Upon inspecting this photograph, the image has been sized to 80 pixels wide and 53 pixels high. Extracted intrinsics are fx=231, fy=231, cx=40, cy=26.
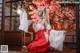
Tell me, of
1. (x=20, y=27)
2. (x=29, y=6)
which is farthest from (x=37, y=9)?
(x=20, y=27)

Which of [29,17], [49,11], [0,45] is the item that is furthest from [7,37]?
[49,11]

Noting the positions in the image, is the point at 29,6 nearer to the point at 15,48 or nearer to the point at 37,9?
the point at 37,9

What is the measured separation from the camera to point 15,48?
3.84 metres

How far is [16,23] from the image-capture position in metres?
3.88

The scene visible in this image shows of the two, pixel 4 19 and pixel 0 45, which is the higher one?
pixel 4 19

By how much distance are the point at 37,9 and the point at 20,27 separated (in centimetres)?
42

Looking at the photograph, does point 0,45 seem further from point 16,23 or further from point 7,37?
point 16,23

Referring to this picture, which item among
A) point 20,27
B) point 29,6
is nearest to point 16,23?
point 20,27

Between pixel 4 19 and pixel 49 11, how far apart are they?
0.77 metres

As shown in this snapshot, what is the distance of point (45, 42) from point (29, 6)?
Answer: 65cm

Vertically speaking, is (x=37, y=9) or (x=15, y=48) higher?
(x=37, y=9)

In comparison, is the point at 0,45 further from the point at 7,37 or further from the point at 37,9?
the point at 37,9

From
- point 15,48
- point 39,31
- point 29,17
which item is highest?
point 29,17

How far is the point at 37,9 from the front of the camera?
381 centimetres
